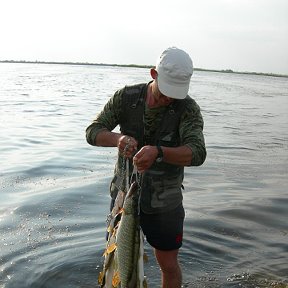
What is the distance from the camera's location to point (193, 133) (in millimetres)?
4797

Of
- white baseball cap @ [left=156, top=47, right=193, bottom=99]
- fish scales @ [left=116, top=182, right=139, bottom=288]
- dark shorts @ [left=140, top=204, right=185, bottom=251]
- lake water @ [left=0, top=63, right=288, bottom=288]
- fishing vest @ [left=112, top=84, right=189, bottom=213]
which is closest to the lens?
fish scales @ [left=116, top=182, right=139, bottom=288]

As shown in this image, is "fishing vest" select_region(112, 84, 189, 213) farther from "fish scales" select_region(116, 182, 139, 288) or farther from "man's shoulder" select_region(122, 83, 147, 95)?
"fish scales" select_region(116, 182, 139, 288)

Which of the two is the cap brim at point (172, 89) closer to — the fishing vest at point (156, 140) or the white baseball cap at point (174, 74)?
the white baseball cap at point (174, 74)

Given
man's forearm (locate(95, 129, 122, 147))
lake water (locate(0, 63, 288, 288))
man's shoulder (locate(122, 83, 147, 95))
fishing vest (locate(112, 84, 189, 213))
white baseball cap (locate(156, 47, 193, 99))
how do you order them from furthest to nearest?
lake water (locate(0, 63, 288, 288))
man's shoulder (locate(122, 83, 147, 95))
fishing vest (locate(112, 84, 189, 213))
man's forearm (locate(95, 129, 122, 147))
white baseball cap (locate(156, 47, 193, 99))

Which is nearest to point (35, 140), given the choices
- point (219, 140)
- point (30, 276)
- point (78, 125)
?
point (78, 125)

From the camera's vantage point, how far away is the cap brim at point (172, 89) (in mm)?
4617

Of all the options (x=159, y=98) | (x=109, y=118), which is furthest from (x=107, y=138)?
(x=159, y=98)

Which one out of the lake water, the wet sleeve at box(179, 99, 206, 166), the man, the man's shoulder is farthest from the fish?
the lake water

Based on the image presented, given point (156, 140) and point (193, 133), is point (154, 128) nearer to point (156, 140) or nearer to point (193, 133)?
point (156, 140)

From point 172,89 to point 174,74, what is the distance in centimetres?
14

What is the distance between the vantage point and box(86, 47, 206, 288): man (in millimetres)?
4629

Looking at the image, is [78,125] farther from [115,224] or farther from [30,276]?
[115,224]

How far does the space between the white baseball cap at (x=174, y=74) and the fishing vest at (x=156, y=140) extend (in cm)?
32

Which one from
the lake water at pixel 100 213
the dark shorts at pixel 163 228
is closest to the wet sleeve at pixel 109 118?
the dark shorts at pixel 163 228
